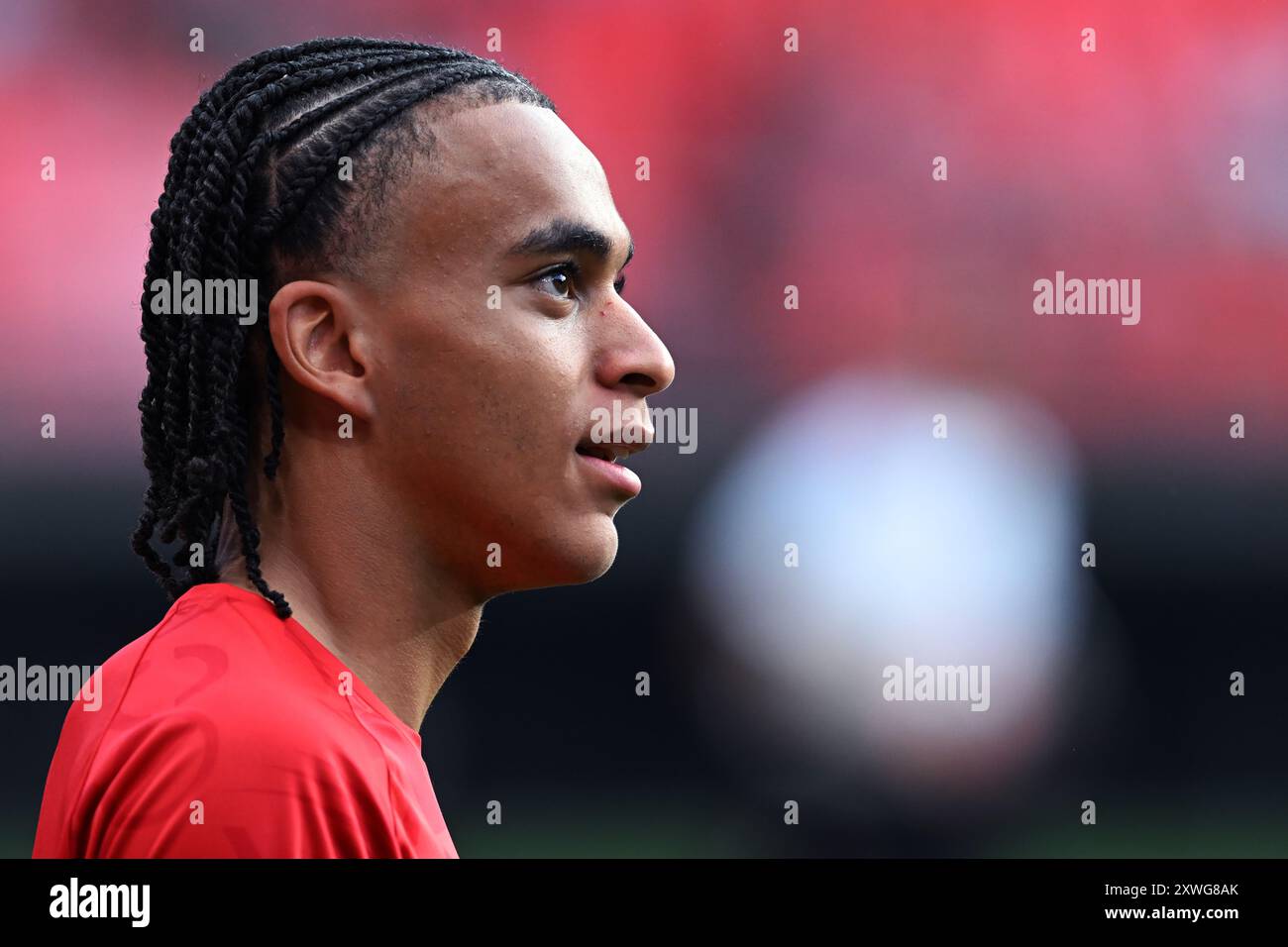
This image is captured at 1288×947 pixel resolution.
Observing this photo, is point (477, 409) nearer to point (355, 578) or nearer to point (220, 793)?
point (355, 578)

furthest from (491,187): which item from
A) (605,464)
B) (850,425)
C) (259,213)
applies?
(850,425)

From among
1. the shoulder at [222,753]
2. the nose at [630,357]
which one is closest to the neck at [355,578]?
the shoulder at [222,753]

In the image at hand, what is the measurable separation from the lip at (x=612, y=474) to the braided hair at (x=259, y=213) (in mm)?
509

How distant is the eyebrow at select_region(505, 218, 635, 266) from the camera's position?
2418 mm

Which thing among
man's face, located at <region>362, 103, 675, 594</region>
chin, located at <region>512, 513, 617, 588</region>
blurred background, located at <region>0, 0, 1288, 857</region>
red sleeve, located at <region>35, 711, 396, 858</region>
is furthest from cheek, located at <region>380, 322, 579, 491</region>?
blurred background, located at <region>0, 0, 1288, 857</region>

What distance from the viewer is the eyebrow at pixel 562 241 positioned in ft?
7.93

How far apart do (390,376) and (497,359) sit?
18cm

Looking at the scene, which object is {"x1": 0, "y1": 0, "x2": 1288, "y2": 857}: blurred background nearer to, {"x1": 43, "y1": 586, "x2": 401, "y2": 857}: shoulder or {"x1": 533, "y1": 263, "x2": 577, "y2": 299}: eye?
{"x1": 533, "y1": 263, "x2": 577, "y2": 299}: eye

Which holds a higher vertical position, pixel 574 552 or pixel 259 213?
pixel 259 213

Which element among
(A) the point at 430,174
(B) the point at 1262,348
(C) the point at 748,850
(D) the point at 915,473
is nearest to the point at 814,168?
(D) the point at 915,473

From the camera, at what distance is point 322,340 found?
2.42 meters

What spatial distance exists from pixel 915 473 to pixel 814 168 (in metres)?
1.52
